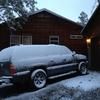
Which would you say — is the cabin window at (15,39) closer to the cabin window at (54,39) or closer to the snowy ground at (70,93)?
the cabin window at (54,39)

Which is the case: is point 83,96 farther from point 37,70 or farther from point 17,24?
point 17,24

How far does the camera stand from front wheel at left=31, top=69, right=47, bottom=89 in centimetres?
1338

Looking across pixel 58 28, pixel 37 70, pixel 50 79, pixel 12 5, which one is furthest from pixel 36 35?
pixel 37 70

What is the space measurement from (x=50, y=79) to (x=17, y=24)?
10.4 metres

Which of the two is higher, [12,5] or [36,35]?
[12,5]

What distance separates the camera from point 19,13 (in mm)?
25297

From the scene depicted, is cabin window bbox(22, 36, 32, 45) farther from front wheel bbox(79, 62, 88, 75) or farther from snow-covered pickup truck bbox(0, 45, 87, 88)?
snow-covered pickup truck bbox(0, 45, 87, 88)

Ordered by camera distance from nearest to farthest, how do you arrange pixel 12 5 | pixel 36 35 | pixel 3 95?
pixel 3 95 → pixel 12 5 → pixel 36 35

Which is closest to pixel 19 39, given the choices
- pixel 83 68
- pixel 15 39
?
pixel 15 39

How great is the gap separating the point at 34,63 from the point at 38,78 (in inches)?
29.4

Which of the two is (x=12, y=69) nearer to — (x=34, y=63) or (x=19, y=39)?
(x=34, y=63)

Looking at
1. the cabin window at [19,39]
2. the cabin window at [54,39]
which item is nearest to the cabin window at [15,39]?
the cabin window at [19,39]

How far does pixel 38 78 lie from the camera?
13672 mm

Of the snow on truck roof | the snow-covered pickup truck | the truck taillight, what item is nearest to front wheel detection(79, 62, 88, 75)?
the snow-covered pickup truck
